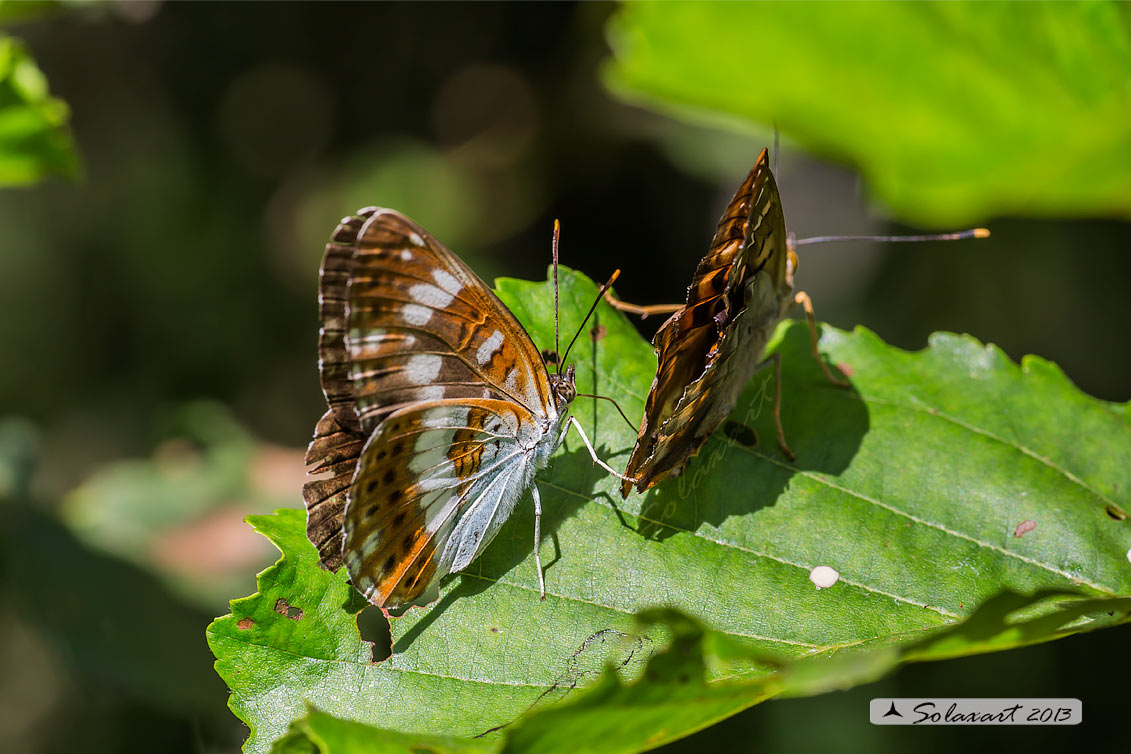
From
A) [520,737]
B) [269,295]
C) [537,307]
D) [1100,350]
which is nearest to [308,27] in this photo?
[269,295]

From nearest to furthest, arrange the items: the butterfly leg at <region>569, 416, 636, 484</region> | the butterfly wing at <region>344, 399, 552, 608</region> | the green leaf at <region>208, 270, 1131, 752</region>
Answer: the green leaf at <region>208, 270, 1131, 752</region>
the butterfly wing at <region>344, 399, 552, 608</region>
the butterfly leg at <region>569, 416, 636, 484</region>

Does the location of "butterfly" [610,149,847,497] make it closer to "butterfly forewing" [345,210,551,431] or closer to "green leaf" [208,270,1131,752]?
"green leaf" [208,270,1131,752]

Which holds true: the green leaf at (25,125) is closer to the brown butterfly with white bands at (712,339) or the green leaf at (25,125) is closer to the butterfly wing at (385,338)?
the butterfly wing at (385,338)

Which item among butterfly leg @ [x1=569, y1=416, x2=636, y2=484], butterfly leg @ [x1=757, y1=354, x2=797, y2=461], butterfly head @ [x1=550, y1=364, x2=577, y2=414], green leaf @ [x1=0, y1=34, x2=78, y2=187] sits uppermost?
green leaf @ [x1=0, y1=34, x2=78, y2=187]

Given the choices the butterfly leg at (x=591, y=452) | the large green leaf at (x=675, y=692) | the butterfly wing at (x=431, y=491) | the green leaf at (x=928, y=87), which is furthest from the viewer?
the green leaf at (x=928, y=87)

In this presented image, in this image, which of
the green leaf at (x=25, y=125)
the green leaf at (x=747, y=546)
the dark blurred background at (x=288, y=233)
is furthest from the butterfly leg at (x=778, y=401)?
the green leaf at (x=25, y=125)

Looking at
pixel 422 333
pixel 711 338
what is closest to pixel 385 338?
pixel 422 333

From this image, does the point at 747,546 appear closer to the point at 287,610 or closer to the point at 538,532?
the point at 538,532

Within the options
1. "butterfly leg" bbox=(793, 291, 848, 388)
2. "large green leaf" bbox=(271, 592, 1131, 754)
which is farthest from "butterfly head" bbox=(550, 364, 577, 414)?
"large green leaf" bbox=(271, 592, 1131, 754)
